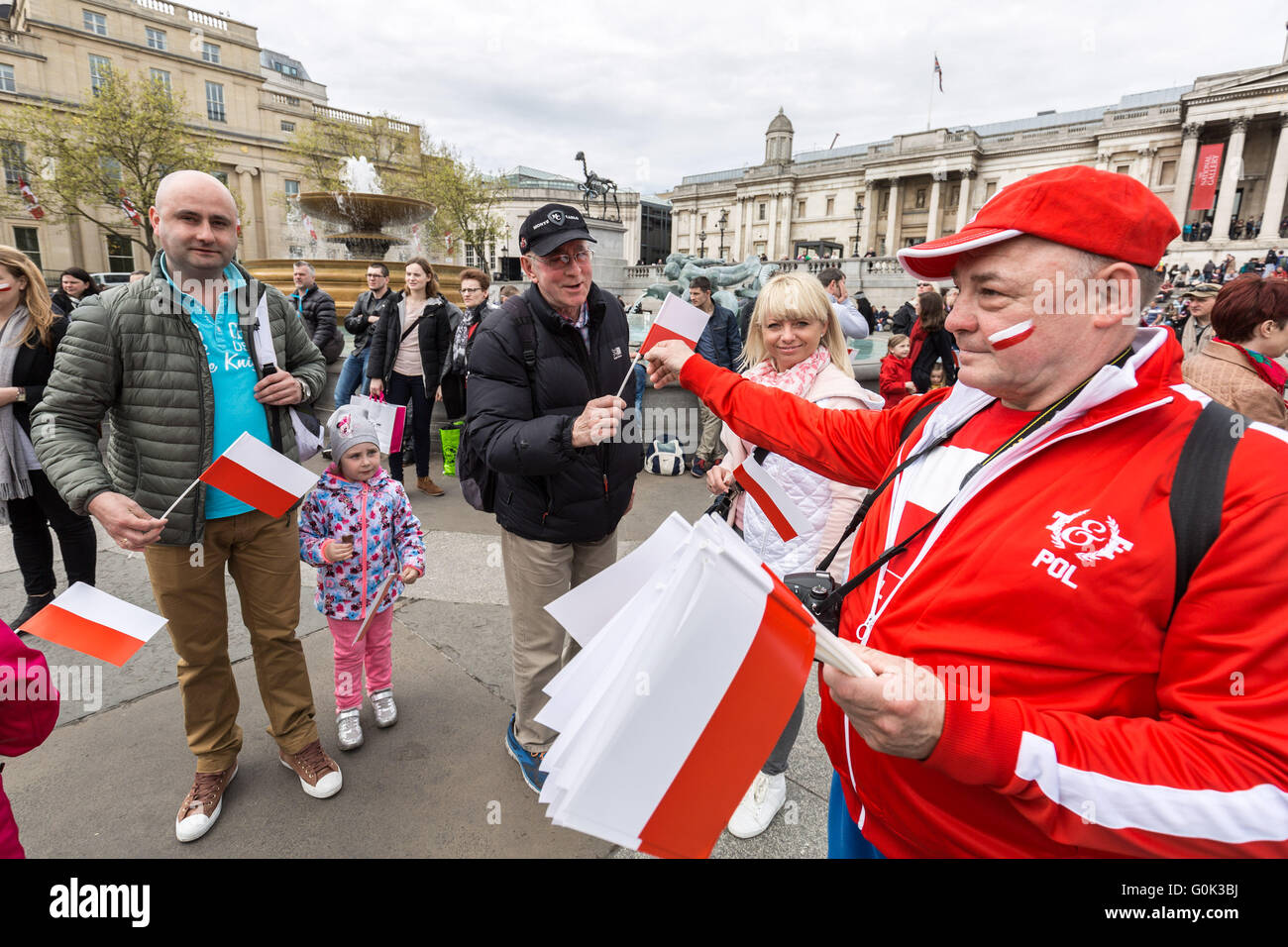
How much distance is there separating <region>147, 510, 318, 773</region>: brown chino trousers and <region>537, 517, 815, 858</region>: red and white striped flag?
7.00ft

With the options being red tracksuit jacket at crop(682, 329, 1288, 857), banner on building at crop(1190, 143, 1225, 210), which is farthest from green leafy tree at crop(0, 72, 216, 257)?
banner on building at crop(1190, 143, 1225, 210)

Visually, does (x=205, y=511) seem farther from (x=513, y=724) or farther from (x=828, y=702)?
(x=828, y=702)

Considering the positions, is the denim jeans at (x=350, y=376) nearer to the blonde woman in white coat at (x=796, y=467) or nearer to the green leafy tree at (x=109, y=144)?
the blonde woman in white coat at (x=796, y=467)

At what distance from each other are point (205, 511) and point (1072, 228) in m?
2.84

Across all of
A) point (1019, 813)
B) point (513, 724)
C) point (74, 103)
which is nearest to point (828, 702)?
point (1019, 813)

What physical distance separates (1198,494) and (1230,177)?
64.1 meters

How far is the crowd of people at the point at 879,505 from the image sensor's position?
1.00m

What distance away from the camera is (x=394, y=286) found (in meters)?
12.8

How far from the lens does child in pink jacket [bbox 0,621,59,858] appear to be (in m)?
1.46

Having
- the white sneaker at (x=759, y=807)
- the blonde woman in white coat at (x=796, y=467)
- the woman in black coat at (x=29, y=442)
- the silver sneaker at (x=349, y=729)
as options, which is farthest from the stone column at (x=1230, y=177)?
the woman in black coat at (x=29, y=442)

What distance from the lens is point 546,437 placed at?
2.26 meters

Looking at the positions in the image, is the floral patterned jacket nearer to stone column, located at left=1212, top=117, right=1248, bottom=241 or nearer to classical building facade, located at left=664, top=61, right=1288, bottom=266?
classical building facade, located at left=664, top=61, right=1288, bottom=266

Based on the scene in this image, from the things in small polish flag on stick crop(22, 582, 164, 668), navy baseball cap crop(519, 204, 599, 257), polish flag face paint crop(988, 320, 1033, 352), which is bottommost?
small polish flag on stick crop(22, 582, 164, 668)

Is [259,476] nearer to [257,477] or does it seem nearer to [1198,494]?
[257,477]
